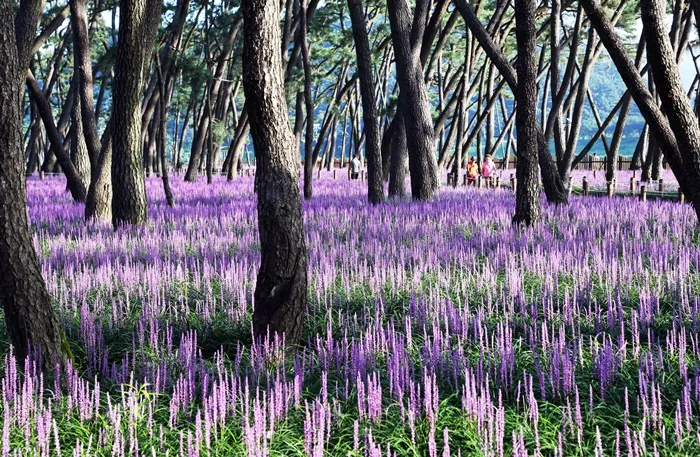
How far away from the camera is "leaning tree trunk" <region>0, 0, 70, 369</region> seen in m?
4.81

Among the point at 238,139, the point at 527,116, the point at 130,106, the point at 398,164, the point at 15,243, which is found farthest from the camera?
the point at 238,139

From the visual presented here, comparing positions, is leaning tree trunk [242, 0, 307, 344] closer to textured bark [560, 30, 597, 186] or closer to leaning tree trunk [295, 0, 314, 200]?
leaning tree trunk [295, 0, 314, 200]

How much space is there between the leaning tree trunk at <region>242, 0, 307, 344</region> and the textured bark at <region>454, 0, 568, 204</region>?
852cm

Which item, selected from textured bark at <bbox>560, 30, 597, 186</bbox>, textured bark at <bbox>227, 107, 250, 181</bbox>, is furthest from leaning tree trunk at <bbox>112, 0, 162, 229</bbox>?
textured bark at <bbox>227, 107, 250, 181</bbox>

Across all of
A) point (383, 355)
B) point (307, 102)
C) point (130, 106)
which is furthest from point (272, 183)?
point (307, 102)

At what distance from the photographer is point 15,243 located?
483 centimetres

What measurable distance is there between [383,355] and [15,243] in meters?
2.39

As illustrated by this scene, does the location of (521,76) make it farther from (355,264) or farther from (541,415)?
(541,415)

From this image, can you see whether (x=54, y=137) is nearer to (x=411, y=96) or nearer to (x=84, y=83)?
(x=84, y=83)

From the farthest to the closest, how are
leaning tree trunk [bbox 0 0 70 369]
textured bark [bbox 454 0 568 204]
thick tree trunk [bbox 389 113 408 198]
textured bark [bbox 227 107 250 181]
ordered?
textured bark [bbox 227 107 250 181]
thick tree trunk [bbox 389 113 408 198]
textured bark [bbox 454 0 568 204]
leaning tree trunk [bbox 0 0 70 369]

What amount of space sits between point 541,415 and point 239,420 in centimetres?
159

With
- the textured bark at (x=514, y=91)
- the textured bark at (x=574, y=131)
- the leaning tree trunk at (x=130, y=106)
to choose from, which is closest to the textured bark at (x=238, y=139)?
the textured bark at (x=574, y=131)

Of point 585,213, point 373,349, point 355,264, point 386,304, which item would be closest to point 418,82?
point 585,213

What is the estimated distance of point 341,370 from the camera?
5039 mm
